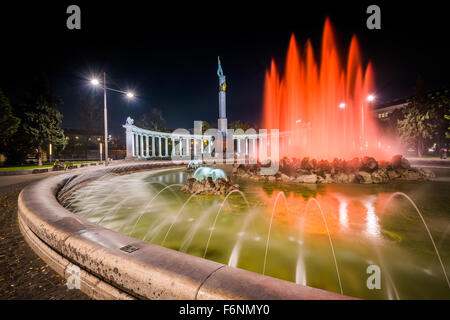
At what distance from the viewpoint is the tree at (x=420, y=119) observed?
141ft

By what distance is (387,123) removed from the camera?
5894cm

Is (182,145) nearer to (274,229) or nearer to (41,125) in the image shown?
(41,125)

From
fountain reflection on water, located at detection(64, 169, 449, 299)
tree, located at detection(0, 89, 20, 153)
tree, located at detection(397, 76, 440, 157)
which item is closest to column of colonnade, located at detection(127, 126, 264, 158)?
tree, located at detection(0, 89, 20, 153)

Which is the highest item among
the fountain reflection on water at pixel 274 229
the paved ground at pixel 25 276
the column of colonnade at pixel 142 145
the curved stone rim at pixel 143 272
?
the column of colonnade at pixel 142 145

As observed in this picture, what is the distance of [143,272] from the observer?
84.3 inches

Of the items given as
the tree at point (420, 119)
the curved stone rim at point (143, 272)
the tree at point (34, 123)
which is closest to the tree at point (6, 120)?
the tree at point (34, 123)

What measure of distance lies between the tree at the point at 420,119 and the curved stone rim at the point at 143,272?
2324 inches

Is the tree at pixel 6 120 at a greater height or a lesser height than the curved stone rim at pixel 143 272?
greater

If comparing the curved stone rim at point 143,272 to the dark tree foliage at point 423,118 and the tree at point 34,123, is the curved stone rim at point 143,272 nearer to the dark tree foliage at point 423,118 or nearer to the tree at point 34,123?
the tree at point 34,123

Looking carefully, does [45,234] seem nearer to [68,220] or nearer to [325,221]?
[68,220]

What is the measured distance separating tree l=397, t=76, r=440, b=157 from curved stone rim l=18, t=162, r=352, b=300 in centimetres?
5903

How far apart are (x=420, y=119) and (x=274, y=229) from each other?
55.5 metres

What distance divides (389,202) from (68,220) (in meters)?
12.9
